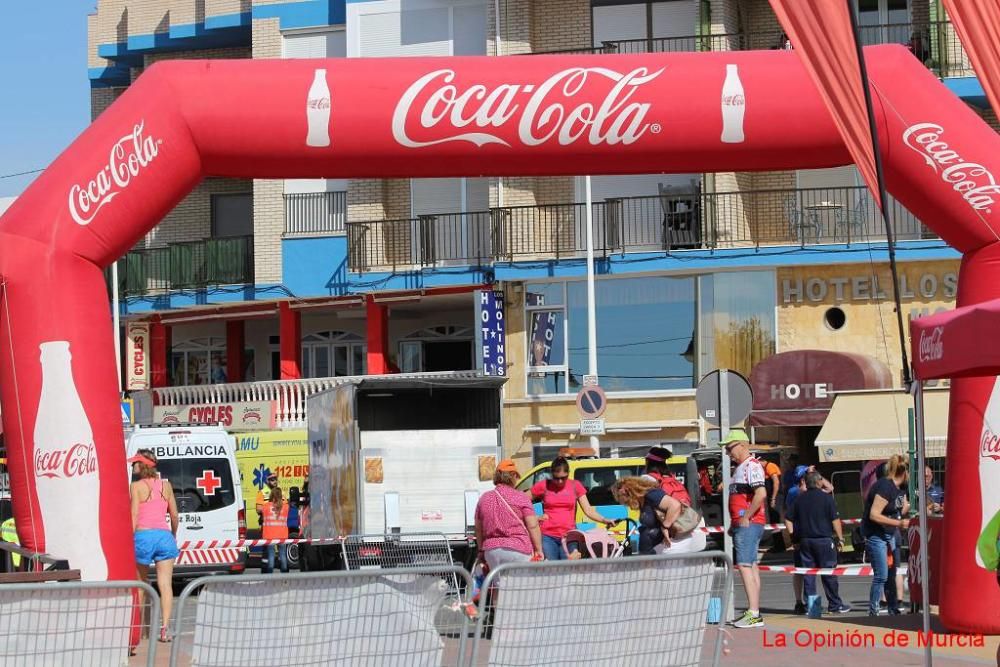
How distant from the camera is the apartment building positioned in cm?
3366

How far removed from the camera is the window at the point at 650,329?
3397cm

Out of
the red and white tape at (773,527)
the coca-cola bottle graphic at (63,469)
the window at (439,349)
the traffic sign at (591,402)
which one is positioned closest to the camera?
the coca-cola bottle graphic at (63,469)

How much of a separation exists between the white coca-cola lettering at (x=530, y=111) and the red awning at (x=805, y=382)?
19037 mm

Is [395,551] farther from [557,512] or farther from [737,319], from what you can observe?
[737,319]

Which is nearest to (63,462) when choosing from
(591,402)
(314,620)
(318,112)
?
(318,112)

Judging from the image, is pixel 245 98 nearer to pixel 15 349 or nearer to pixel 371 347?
pixel 15 349

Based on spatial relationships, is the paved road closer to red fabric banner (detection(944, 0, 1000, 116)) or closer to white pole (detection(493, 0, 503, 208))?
red fabric banner (detection(944, 0, 1000, 116))

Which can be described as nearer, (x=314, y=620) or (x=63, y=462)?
(x=314, y=620)

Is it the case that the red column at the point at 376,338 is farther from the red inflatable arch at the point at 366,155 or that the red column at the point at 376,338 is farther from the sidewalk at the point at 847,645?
the red inflatable arch at the point at 366,155

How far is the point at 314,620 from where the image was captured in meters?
7.20

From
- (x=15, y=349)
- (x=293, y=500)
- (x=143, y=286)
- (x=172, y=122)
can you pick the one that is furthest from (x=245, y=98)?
(x=143, y=286)

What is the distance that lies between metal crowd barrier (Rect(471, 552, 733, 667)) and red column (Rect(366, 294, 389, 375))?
30.4 metres

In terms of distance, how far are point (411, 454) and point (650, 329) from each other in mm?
14758

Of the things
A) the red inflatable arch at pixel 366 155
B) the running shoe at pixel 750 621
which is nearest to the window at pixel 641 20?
the running shoe at pixel 750 621
